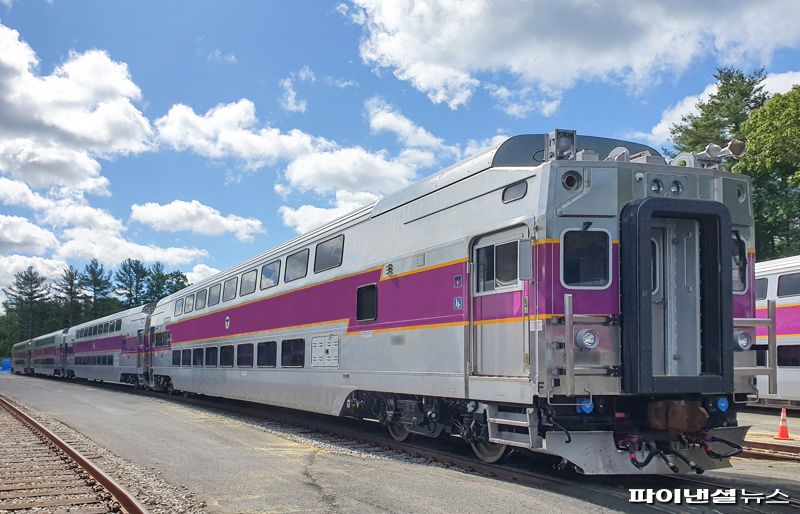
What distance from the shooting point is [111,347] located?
1348 inches

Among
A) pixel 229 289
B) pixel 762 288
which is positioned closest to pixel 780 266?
pixel 762 288

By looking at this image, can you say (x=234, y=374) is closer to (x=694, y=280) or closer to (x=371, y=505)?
(x=371, y=505)

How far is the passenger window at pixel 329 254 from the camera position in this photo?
12602 mm

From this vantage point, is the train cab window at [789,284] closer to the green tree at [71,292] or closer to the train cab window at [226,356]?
the train cab window at [226,356]

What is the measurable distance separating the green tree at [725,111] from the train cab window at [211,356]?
31.0 m

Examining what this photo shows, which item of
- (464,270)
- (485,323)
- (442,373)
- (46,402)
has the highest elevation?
(464,270)

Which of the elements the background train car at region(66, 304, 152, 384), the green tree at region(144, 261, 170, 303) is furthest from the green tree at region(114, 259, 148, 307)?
the background train car at region(66, 304, 152, 384)

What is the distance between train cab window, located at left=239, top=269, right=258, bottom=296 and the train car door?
923 cm

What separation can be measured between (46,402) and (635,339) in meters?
20.3

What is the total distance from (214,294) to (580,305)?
46.7ft

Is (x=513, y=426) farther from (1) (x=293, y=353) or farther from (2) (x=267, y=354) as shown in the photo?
(2) (x=267, y=354)

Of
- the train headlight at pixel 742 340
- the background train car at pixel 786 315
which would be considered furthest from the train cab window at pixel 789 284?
the train headlight at pixel 742 340

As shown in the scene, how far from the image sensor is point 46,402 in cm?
2225

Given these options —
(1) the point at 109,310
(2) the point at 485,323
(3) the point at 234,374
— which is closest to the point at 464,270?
(2) the point at 485,323
